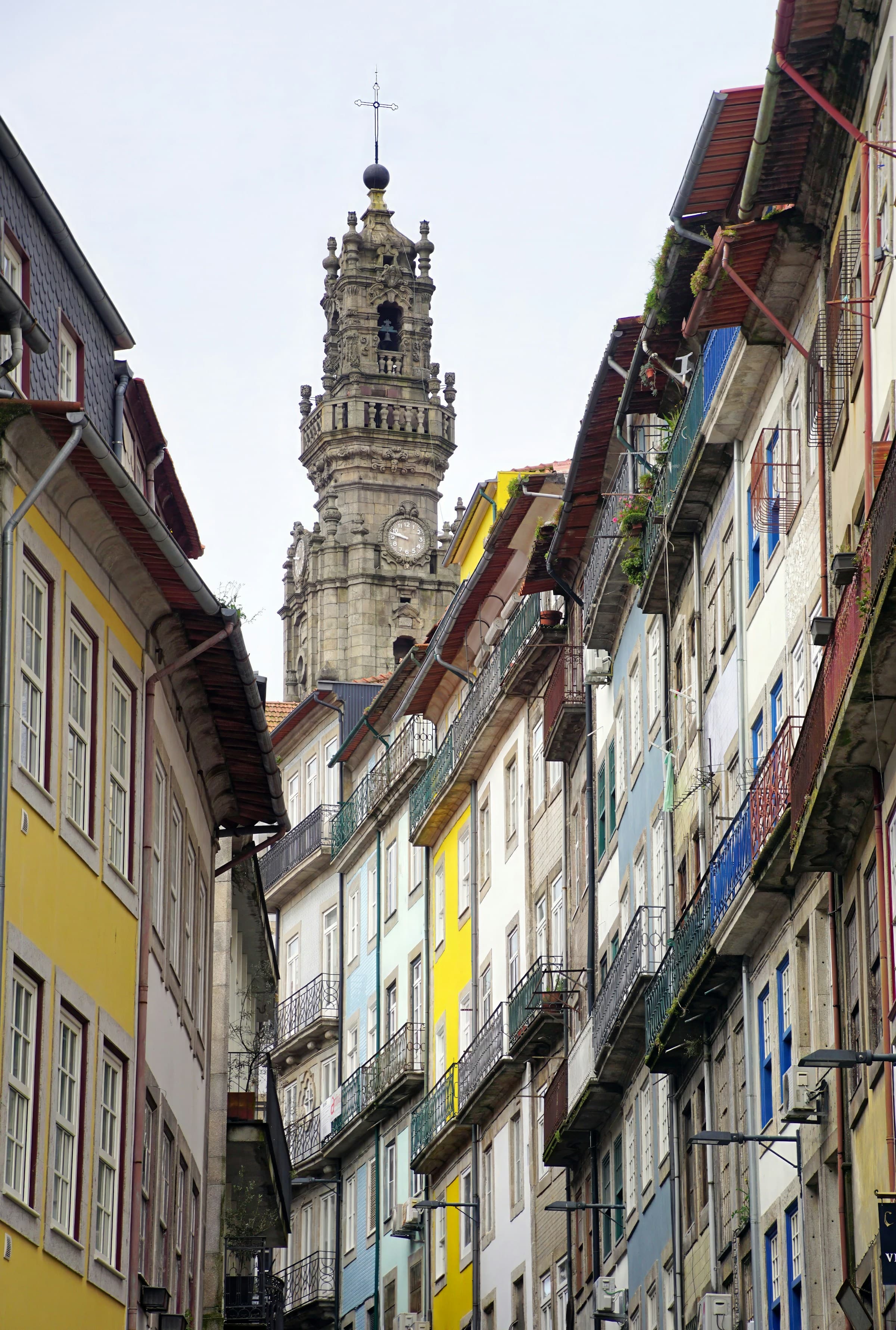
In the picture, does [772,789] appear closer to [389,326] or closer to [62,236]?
[62,236]

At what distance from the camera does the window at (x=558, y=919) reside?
148ft

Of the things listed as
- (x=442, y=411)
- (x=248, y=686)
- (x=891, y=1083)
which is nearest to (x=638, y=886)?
(x=248, y=686)

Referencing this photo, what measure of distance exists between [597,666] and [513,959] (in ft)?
27.1

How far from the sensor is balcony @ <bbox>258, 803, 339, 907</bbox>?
6538 cm

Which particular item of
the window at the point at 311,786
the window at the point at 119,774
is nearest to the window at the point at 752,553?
the window at the point at 119,774

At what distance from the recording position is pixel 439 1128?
171ft

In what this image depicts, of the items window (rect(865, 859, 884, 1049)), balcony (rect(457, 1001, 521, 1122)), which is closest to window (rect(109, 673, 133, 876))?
window (rect(865, 859, 884, 1049))

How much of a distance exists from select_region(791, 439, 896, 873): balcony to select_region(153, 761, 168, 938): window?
5948 millimetres

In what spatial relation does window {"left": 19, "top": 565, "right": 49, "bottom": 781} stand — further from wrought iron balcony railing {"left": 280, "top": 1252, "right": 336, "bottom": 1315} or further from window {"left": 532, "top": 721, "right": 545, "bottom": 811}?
wrought iron balcony railing {"left": 280, "top": 1252, "right": 336, "bottom": 1315}

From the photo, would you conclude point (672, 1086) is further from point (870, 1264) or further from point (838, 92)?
point (838, 92)

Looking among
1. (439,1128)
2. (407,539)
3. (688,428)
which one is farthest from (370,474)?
(688,428)

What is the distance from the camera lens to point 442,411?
347 ft

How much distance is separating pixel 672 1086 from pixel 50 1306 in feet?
51.7

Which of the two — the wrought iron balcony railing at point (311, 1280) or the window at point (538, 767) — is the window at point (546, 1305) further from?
the wrought iron balcony railing at point (311, 1280)
